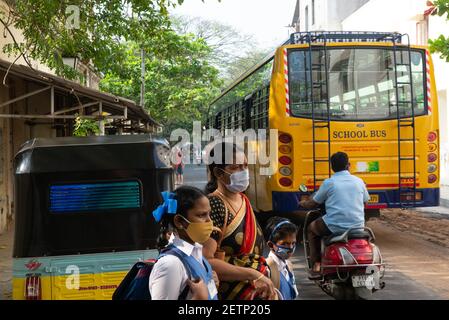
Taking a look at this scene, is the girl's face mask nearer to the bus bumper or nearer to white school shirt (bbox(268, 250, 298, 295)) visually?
white school shirt (bbox(268, 250, 298, 295))

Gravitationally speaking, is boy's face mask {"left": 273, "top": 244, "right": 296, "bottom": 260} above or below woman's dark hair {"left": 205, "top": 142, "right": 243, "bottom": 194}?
below

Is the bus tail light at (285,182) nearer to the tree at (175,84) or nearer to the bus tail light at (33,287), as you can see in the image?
the bus tail light at (33,287)

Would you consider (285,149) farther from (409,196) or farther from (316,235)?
(316,235)

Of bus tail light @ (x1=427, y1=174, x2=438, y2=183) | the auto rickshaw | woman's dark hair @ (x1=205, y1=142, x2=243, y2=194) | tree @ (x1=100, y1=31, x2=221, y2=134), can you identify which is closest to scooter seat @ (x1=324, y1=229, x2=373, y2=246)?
the auto rickshaw

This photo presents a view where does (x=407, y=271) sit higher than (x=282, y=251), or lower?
lower

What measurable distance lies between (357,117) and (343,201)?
13.3 ft

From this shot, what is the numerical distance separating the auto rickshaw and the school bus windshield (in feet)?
15.6

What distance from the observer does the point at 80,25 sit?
→ 1092cm

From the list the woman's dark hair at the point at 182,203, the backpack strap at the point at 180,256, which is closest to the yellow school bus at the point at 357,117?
the woman's dark hair at the point at 182,203

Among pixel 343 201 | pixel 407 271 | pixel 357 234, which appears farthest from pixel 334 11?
pixel 357 234

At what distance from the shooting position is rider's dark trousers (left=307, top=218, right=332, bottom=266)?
6371mm

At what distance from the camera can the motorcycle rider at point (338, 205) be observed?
6133mm
